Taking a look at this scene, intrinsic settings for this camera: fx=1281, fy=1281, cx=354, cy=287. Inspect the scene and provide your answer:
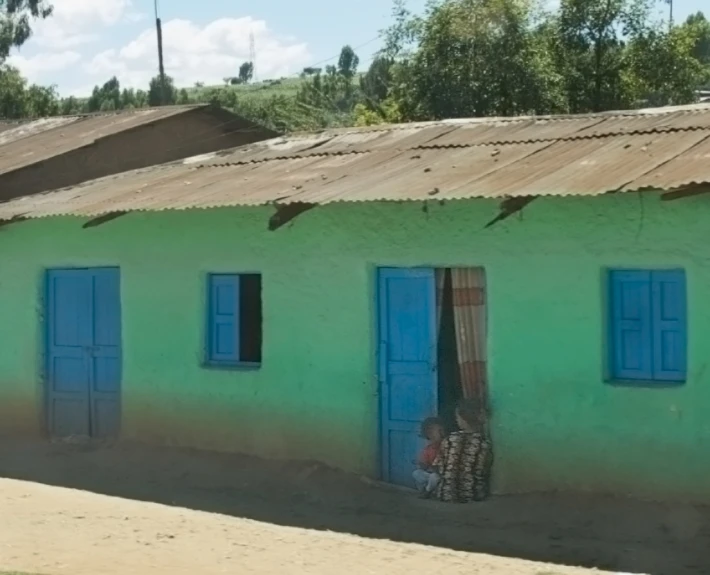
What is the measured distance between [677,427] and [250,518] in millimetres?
3092

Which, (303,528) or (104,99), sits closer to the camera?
(303,528)

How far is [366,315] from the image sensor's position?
1018 cm

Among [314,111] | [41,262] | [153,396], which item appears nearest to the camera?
[153,396]

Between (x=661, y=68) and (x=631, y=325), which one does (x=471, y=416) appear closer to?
(x=631, y=325)

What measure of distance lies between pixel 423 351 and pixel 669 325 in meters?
2.04

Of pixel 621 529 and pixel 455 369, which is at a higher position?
pixel 455 369

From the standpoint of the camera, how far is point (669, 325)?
28.6ft

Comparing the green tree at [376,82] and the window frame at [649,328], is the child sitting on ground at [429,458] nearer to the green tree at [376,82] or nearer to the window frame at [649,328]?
the window frame at [649,328]

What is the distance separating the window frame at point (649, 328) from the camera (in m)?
8.61

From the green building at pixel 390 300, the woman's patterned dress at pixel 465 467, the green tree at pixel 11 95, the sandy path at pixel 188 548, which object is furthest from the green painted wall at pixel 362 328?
the green tree at pixel 11 95

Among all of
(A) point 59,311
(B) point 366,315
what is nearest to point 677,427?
(B) point 366,315

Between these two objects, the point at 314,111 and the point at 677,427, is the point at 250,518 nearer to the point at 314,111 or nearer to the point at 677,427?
the point at 677,427

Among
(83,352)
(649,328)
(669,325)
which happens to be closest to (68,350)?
(83,352)

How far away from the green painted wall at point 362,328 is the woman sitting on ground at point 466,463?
0.38 ft
